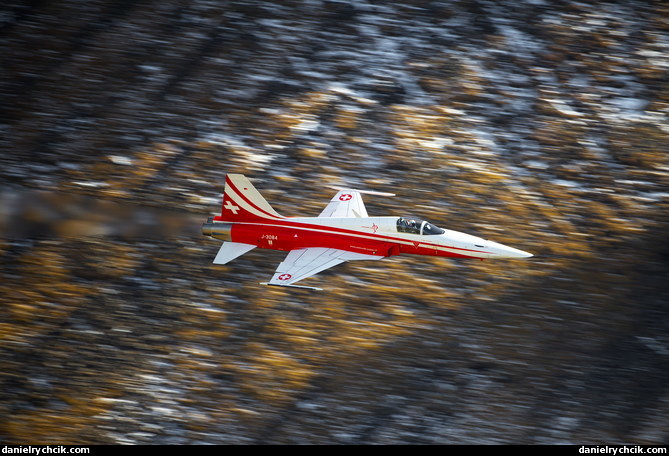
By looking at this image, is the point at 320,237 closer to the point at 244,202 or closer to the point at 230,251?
the point at 244,202

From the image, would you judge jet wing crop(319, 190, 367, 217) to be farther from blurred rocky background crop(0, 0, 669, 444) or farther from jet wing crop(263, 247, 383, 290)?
jet wing crop(263, 247, 383, 290)

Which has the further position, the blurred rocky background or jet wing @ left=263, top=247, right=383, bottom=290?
jet wing @ left=263, top=247, right=383, bottom=290

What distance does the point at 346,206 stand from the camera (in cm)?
2608

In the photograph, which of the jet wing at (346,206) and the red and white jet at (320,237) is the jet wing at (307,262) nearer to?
the red and white jet at (320,237)

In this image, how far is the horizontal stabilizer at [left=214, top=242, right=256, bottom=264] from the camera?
24328 mm

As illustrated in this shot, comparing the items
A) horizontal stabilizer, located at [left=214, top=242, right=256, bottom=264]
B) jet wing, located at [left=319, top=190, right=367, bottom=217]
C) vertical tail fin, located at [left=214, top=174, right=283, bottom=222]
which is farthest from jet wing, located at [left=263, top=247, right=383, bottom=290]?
jet wing, located at [left=319, top=190, right=367, bottom=217]

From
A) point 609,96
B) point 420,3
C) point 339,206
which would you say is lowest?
point 339,206

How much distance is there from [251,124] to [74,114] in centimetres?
792

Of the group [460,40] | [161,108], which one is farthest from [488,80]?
[161,108]

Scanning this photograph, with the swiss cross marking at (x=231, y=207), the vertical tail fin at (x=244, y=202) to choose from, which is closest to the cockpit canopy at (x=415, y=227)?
the vertical tail fin at (x=244, y=202)

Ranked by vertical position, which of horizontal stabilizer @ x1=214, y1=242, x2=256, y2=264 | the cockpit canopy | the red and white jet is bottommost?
horizontal stabilizer @ x1=214, y1=242, x2=256, y2=264

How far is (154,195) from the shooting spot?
28.2 m

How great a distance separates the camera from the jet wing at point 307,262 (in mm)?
23134
